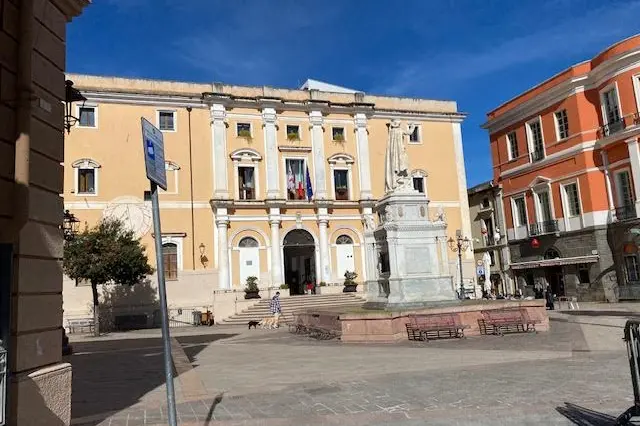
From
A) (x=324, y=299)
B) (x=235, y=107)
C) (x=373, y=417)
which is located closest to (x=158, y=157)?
(x=373, y=417)

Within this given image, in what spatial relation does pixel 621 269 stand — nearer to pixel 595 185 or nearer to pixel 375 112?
pixel 595 185

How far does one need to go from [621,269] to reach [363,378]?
1012 inches

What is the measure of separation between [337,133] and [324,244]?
7770 millimetres

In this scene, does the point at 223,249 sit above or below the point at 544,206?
below

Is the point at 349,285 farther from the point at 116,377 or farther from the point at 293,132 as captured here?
the point at 116,377

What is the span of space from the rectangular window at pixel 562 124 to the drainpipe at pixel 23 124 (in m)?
32.7

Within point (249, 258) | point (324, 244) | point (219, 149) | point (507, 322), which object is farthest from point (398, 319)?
point (219, 149)

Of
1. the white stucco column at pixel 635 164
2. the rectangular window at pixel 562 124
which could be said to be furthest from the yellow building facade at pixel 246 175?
the white stucco column at pixel 635 164

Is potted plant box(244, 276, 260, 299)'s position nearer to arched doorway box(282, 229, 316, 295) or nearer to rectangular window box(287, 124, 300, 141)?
arched doorway box(282, 229, 316, 295)

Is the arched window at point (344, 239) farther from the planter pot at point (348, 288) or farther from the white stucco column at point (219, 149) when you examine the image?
the white stucco column at point (219, 149)

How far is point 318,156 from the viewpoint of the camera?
35125mm

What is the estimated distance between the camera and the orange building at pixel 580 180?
29.3 meters

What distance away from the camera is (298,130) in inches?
1390

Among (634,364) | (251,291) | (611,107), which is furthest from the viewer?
(251,291)
